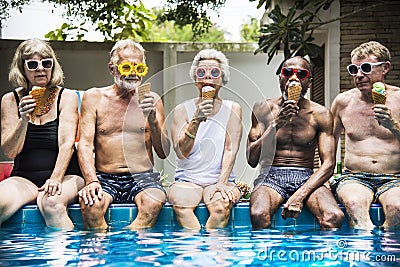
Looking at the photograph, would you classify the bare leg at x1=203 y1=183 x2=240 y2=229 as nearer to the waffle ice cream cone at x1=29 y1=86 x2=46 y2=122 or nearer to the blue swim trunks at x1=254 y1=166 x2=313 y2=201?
the blue swim trunks at x1=254 y1=166 x2=313 y2=201

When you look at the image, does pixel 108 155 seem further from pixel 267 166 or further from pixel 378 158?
pixel 378 158

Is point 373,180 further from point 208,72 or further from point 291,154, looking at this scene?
point 208,72

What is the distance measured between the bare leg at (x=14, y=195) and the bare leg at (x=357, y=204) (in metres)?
2.44

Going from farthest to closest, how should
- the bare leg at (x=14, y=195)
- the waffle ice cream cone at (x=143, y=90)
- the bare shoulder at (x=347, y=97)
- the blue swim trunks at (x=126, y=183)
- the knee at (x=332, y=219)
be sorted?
the bare shoulder at (x=347, y=97) < the blue swim trunks at (x=126, y=183) < the waffle ice cream cone at (x=143, y=90) < the bare leg at (x=14, y=195) < the knee at (x=332, y=219)

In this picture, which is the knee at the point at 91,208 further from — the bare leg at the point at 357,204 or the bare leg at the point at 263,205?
the bare leg at the point at 357,204

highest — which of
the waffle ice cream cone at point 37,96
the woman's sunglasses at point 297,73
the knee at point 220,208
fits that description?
the woman's sunglasses at point 297,73

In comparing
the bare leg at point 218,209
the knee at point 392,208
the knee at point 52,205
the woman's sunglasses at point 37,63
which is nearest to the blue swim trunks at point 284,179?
the bare leg at point 218,209

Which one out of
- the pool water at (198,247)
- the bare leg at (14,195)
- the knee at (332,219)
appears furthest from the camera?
the bare leg at (14,195)

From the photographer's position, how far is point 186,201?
18.4 feet

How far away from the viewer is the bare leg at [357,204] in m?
5.48

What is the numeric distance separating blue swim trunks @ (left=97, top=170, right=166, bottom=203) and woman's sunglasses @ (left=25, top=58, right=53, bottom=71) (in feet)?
3.16

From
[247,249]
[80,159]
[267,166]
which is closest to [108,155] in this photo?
[80,159]

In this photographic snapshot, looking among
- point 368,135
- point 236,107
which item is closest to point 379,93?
point 368,135

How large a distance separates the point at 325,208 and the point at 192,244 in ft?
4.37
